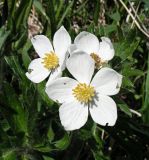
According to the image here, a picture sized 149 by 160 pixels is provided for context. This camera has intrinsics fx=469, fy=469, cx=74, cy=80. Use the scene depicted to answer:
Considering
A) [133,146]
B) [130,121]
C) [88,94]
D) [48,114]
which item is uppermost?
[88,94]

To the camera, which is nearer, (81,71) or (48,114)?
(81,71)

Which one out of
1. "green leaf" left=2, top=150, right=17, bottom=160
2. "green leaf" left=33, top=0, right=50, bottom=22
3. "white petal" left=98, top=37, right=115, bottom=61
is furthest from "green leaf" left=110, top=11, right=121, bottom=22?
"green leaf" left=2, top=150, right=17, bottom=160

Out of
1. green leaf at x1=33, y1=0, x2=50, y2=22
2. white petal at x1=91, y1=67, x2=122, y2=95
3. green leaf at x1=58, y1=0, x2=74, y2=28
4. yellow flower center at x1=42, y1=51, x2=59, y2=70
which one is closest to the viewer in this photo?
white petal at x1=91, y1=67, x2=122, y2=95

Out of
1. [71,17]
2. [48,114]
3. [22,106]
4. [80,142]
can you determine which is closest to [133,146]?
[80,142]

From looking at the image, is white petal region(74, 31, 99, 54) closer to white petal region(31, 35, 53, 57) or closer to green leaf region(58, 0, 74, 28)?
white petal region(31, 35, 53, 57)

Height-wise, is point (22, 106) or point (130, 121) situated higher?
point (22, 106)

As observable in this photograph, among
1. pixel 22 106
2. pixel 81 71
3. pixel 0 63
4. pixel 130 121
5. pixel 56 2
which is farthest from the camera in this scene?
pixel 56 2

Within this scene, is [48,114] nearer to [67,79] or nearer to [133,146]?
[67,79]
